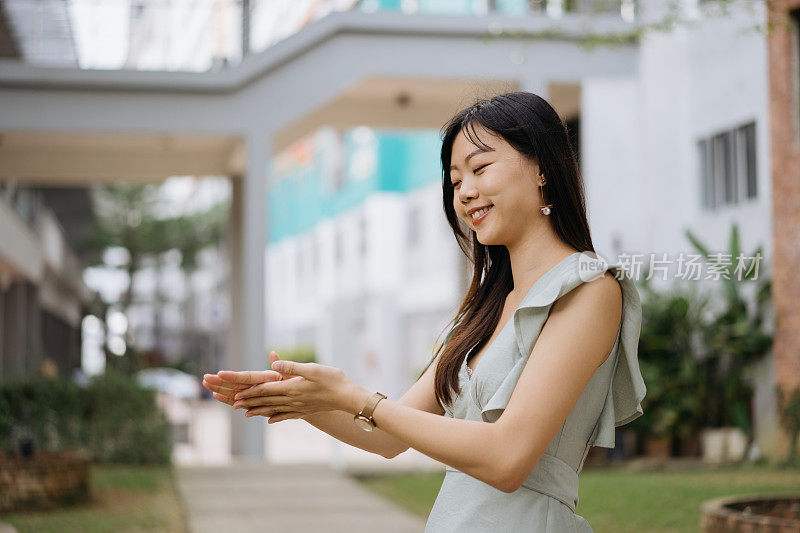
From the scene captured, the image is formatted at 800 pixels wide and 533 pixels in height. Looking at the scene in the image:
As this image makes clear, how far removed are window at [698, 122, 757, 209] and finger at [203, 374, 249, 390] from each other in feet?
37.1

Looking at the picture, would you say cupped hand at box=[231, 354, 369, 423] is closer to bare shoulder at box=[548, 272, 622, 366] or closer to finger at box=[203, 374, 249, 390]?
finger at box=[203, 374, 249, 390]

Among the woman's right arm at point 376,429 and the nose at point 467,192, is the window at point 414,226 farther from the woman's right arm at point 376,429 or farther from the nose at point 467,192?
the nose at point 467,192

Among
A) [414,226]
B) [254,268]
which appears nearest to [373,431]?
[254,268]

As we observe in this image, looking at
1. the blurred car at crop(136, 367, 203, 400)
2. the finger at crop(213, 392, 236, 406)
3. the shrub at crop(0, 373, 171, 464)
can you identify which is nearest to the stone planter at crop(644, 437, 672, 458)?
the shrub at crop(0, 373, 171, 464)

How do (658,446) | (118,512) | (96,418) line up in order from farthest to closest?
(658,446) → (96,418) → (118,512)

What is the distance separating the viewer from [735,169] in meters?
12.5

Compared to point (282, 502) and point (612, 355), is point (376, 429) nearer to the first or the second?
point (612, 355)

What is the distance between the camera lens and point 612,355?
1834 mm

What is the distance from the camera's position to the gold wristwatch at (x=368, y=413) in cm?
174

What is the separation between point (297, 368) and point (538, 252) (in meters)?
0.52

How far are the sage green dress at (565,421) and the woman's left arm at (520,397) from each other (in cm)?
4

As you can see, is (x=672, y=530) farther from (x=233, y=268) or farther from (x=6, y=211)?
(x=6, y=211)

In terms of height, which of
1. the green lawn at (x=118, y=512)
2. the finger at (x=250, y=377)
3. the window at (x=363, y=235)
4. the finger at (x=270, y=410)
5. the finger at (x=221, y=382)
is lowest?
the green lawn at (x=118, y=512)

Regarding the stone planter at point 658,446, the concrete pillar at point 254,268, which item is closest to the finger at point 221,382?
the concrete pillar at point 254,268
